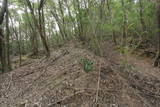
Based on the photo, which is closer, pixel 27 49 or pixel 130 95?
pixel 130 95

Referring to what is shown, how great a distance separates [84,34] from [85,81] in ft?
25.4

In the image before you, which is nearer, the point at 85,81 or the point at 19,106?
the point at 19,106

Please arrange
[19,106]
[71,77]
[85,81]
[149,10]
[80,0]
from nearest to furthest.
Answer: [19,106]
[85,81]
[71,77]
[149,10]
[80,0]

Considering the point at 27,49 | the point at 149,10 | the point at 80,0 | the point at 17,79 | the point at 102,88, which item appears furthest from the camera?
the point at 27,49

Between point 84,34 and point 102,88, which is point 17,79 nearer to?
point 102,88

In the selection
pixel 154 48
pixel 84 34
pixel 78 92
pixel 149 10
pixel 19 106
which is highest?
pixel 149 10

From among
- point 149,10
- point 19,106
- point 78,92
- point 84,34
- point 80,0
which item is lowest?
point 19,106

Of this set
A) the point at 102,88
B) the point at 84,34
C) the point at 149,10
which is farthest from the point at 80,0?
the point at 102,88

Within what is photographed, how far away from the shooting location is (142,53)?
30.3ft

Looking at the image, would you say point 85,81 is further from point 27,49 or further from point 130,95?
point 27,49

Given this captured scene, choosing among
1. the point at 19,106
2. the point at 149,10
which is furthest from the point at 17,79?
the point at 149,10

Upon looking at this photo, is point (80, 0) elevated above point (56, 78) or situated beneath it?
elevated above

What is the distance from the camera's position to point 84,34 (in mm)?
11070

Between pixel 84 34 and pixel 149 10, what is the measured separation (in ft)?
16.4
